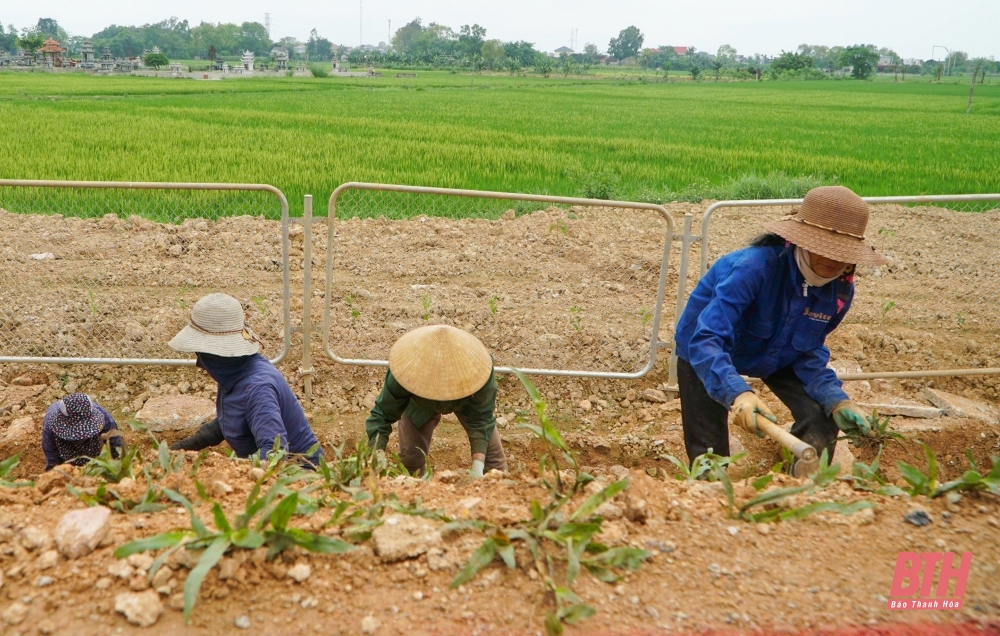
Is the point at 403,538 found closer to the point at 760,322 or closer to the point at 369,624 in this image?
the point at 369,624

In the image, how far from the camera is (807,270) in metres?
3.12

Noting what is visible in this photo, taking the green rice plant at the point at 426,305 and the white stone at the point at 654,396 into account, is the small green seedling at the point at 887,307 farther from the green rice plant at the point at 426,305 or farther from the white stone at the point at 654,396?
the green rice plant at the point at 426,305

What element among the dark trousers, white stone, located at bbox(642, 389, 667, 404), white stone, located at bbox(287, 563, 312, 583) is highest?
white stone, located at bbox(287, 563, 312, 583)

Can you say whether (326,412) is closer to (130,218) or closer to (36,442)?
(36,442)

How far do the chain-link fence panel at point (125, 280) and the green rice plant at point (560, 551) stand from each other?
3141 millimetres

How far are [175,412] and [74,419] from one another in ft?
4.93

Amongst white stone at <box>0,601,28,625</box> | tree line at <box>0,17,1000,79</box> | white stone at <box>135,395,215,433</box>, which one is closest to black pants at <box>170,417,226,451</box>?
white stone at <box>135,395,215,433</box>

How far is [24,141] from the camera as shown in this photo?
13789 millimetres

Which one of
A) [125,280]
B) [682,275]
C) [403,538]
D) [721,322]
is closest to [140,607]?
[403,538]

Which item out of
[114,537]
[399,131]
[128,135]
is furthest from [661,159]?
[114,537]

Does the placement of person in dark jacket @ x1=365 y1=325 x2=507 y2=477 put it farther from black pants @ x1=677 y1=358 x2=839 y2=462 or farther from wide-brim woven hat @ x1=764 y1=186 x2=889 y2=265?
wide-brim woven hat @ x1=764 y1=186 x2=889 y2=265

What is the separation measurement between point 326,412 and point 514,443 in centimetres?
118

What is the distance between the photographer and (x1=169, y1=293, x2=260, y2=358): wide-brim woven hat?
10.9 ft

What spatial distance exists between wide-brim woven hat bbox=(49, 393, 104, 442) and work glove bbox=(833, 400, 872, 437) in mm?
2991
